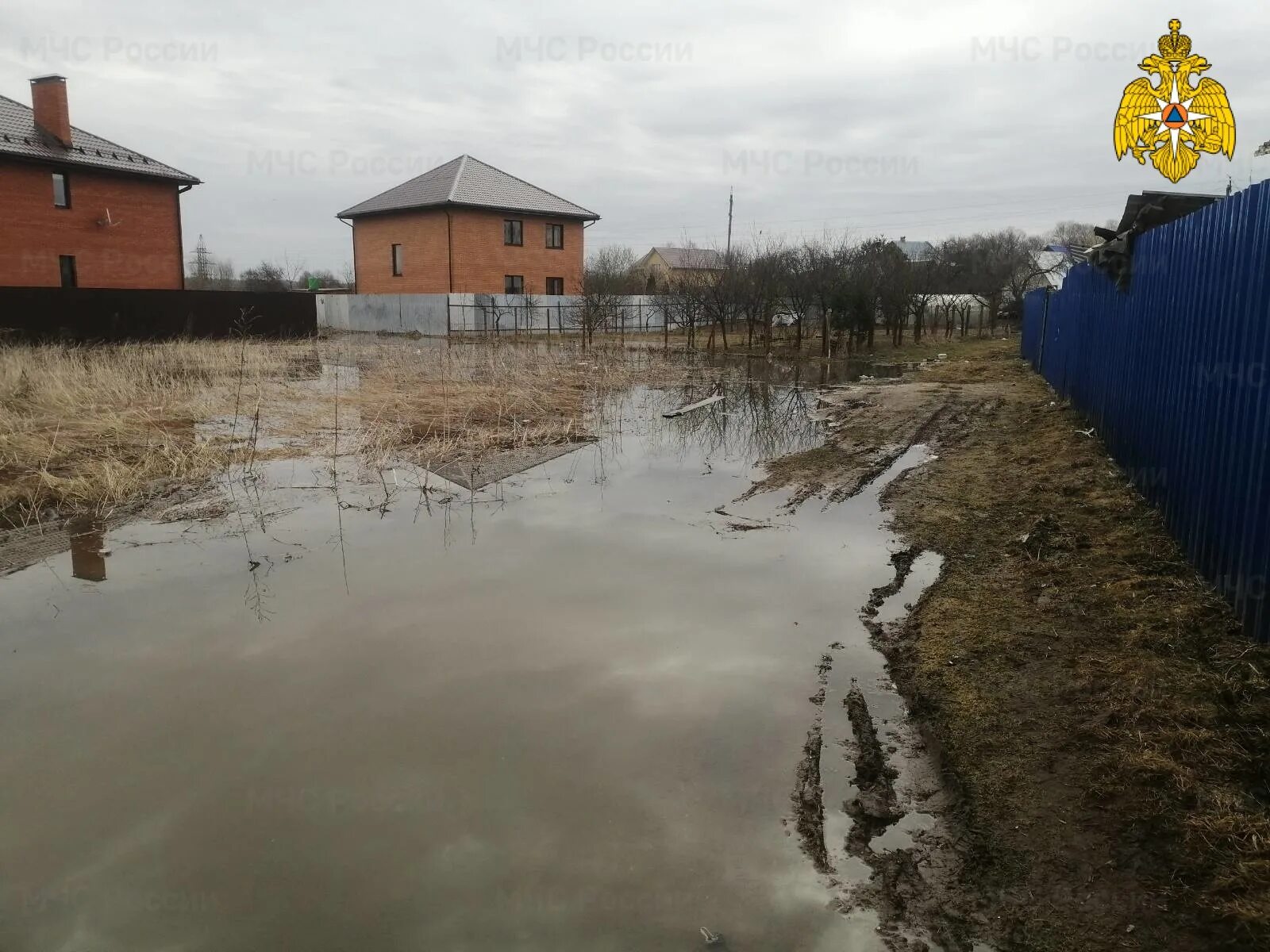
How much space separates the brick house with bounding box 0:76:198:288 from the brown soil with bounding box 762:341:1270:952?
92.5 ft

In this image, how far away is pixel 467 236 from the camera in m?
36.9

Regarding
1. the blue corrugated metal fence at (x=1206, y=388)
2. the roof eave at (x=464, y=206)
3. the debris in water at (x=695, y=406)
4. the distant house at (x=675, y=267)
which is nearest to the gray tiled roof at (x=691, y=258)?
the distant house at (x=675, y=267)

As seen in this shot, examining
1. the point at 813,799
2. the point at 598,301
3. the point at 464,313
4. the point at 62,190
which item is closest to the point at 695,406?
the point at 813,799

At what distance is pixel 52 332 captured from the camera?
19984 mm

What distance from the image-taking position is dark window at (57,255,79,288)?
88.6 ft

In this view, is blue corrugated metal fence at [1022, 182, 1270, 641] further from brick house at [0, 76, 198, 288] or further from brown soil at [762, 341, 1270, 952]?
brick house at [0, 76, 198, 288]

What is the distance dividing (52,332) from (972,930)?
23.1 metres

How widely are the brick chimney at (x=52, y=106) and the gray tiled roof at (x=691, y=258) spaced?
2105cm

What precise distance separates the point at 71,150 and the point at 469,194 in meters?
14.6

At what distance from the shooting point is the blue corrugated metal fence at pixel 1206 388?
4.26 meters

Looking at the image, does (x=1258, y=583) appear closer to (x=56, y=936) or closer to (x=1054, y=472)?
(x=1054, y=472)

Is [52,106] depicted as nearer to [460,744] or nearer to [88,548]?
[88,548]

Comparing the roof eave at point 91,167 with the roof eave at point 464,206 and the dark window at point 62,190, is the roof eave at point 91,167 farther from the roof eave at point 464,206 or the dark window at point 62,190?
the roof eave at point 464,206

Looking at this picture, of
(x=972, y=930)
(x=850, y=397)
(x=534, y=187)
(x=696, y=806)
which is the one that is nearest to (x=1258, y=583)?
(x=972, y=930)
